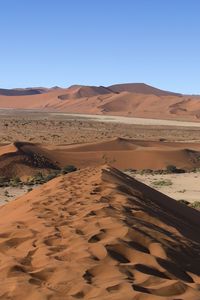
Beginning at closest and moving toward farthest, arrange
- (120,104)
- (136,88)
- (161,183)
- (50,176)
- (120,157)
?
(50,176) → (161,183) → (120,157) → (120,104) → (136,88)

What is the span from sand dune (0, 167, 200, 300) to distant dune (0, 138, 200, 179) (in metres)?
13.9

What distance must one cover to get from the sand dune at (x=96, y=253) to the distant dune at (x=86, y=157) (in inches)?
546

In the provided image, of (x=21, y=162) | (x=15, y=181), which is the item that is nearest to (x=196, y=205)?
(x=15, y=181)

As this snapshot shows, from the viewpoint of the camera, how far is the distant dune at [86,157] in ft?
77.0

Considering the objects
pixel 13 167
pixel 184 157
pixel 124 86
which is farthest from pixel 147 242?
pixel 124 86

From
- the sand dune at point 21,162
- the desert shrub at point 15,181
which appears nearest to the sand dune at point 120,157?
the sand dune at point 21,162

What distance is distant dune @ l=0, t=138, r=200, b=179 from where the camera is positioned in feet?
77.0

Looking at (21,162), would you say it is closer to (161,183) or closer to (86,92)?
(161,183)

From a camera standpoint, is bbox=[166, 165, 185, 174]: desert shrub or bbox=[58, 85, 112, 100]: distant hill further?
bbox=[58, 85, 112, 100]: distant hill

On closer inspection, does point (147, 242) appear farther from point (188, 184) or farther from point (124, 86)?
point (124, 86)

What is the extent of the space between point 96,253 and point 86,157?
21587 mm

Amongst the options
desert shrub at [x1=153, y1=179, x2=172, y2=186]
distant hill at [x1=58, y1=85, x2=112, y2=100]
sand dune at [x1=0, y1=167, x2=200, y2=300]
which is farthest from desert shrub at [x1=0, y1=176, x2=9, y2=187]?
distant hill at [x1=58, y1=85, x2=112, y2=100]

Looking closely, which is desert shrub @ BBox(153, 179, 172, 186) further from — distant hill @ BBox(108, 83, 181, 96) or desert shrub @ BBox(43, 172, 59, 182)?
distant hill @ BBox(108, 83, 181, 96)

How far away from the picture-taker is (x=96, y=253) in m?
5.86
